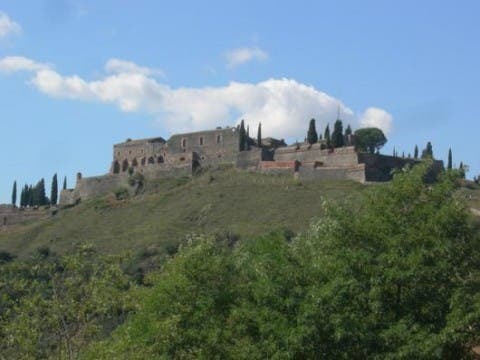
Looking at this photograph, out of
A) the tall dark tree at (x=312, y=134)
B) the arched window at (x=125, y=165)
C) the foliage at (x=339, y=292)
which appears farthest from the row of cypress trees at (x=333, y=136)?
the foliage at (x=339, y=292)

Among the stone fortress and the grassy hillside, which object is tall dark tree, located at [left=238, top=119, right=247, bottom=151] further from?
the grassy hillside

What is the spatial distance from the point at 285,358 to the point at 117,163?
94.2 m

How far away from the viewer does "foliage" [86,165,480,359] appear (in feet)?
89.5

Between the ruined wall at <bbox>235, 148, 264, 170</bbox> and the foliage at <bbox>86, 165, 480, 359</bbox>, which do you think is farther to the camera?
the ruined wall at <bbox>235, 148, 264, 170</bbox>

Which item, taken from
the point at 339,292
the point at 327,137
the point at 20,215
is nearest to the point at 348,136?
the point at 327,137

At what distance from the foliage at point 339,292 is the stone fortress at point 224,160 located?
60225 millimetres

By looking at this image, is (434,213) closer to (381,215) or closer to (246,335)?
(381,215)

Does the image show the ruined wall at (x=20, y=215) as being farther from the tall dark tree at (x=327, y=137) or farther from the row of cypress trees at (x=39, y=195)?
the tall dark tree at (x=327, y=137)

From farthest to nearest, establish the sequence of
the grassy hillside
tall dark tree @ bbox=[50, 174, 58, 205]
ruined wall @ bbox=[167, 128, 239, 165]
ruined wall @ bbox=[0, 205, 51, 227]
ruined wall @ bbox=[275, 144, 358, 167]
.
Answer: tall dark tree @ bbox=[50, 174, 58, 205]
ruined wall @ bbox=[0, 205, 51, 227]
ruined wall @ bbox=[167, 128, 239, 165]
ruined wall @ bbox=[275, 144, 358, 167]
the grassy hillside

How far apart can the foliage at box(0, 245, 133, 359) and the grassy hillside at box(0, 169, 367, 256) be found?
55.9 m

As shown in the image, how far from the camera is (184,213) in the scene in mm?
96000

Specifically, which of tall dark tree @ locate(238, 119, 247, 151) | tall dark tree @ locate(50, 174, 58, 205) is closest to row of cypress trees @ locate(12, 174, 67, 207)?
tall dark tree @ locate(50, 174, 58, 205)

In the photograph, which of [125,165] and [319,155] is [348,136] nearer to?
[319,155]

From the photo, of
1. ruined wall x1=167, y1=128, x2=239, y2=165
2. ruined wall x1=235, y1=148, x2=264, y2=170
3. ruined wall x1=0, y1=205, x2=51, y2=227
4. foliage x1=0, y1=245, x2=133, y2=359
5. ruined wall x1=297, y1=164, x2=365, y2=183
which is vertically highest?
ruined wall x1=167, y1=128, x2=239, y2=165
